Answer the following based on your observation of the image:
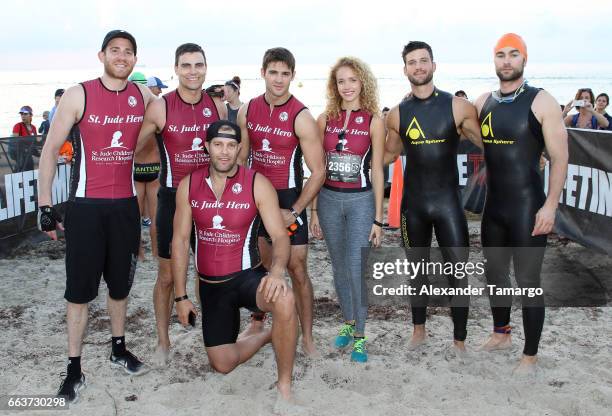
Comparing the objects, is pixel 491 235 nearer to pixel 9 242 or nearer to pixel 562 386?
pixel 562 386

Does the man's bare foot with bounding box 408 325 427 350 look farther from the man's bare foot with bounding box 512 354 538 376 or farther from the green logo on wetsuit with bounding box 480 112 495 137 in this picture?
the green logo on wetsuit with bounding box 480 112 495 137

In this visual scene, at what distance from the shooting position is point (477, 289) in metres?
6.39

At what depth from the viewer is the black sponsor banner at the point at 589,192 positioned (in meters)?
7.15

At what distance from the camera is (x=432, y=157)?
454 centimetres

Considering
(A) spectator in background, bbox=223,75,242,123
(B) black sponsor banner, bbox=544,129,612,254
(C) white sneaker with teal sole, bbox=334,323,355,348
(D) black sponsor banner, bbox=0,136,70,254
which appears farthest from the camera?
(A) spectator in background, bbox=223,75,242,123

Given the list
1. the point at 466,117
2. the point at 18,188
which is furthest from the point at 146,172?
the point at 466,117

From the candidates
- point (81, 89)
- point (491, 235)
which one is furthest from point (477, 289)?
point (81, 89)

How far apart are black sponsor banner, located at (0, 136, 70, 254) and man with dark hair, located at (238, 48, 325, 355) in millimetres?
4929

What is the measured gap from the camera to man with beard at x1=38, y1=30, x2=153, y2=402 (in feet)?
13.0

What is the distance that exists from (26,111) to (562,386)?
475 inches

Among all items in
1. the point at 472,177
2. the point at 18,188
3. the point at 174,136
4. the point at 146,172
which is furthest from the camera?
the point at 472,177

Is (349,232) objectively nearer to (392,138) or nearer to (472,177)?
(392,138)

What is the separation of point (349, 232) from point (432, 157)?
2.95ft
